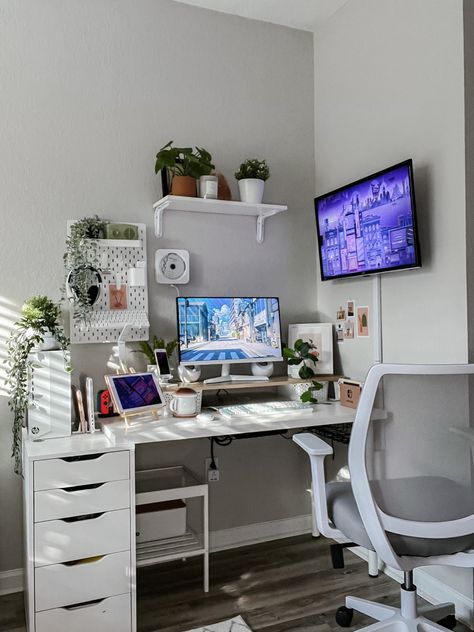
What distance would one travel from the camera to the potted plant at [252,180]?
2.79 m

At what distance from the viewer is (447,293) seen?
2234 millimetres

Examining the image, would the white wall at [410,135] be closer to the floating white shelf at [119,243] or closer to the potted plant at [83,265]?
the floating white shelf at [119,243]

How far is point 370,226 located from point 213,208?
82 centimetres

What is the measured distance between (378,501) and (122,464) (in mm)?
976

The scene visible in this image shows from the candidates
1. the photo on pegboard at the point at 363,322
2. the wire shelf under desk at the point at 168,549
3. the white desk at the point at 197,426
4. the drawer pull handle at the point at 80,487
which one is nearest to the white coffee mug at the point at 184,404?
the white desk at the point at 197,426

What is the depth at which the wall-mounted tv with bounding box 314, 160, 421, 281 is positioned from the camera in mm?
2270

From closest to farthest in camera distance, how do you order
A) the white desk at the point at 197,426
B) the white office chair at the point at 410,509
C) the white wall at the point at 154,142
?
the white office chair at the point at 410,509
the white desk at the point at 197,426
the white wall at the point at 154,142

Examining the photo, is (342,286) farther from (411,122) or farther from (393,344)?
(411,122)

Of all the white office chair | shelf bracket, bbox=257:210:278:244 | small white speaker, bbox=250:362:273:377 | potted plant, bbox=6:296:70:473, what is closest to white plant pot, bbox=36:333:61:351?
potted plant, bbox=6:296:70:473

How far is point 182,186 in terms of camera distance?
2.63 m

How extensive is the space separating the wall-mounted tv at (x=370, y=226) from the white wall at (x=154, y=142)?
0.32 meters

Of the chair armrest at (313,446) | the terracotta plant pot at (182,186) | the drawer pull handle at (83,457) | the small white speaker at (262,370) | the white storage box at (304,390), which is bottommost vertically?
the drawer pull handle at (83,457)

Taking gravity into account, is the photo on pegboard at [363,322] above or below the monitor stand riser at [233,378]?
above

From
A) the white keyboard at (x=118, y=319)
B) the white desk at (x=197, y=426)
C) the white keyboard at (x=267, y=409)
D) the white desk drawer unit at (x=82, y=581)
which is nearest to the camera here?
the white desk drawer unit at (x=82, y=581)
